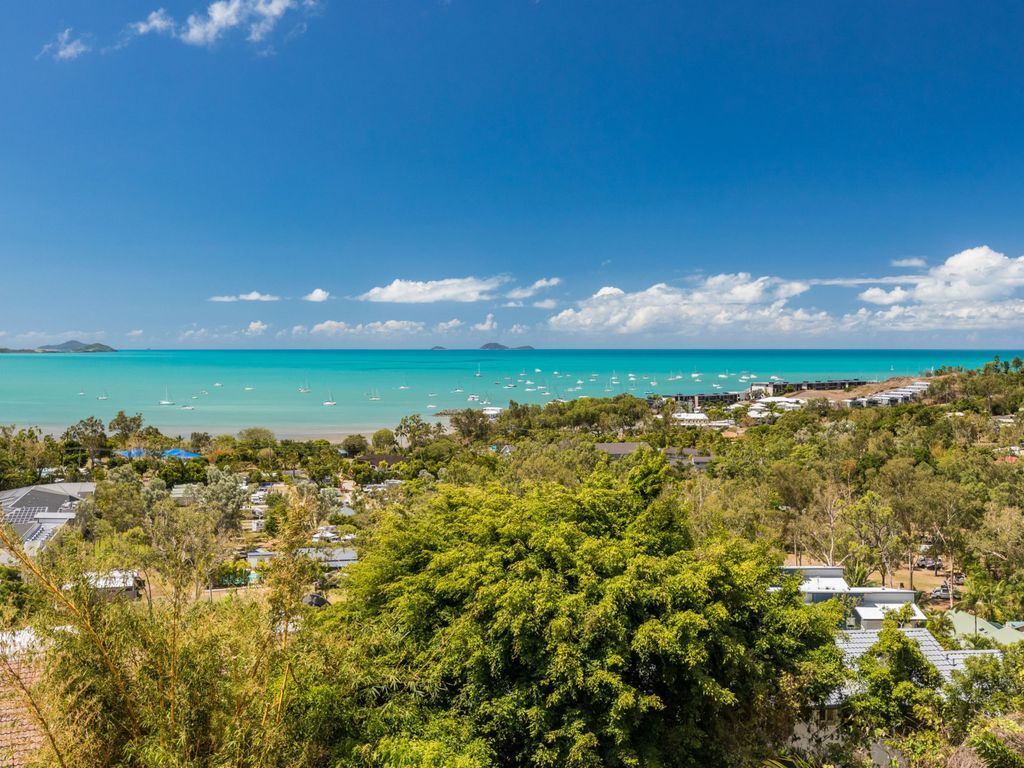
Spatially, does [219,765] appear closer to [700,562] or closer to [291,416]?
[700,562]

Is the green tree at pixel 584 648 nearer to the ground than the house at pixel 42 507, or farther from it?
farther from it

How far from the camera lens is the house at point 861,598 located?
11742 millimetres

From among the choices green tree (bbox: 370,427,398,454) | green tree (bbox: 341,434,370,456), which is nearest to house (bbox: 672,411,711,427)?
green tree (bbox: 370,427,398,454)

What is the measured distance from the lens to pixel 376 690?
249 inches

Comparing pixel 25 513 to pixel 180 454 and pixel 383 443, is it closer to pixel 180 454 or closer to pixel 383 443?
pixel 180 454

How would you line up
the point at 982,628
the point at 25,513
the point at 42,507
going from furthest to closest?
1. the point at 42,507
2. the point at 25,513
3. the point at 982,628

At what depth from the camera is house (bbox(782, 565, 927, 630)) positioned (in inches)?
462

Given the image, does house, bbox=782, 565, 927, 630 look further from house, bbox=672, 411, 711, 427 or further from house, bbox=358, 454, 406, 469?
house, bbox=672, 411, 711, 427

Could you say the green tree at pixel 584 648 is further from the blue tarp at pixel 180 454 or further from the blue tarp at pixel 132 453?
the blue tarp at pixel 132 453

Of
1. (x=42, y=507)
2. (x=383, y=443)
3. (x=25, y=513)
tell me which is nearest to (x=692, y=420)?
(x=383, y=443)

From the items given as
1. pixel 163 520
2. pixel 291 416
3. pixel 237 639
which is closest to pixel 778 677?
pixel 237 639

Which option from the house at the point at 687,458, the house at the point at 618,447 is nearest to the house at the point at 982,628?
the house at the point at 687,458

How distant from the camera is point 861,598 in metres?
12.9

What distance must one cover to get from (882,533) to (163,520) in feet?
68.0
